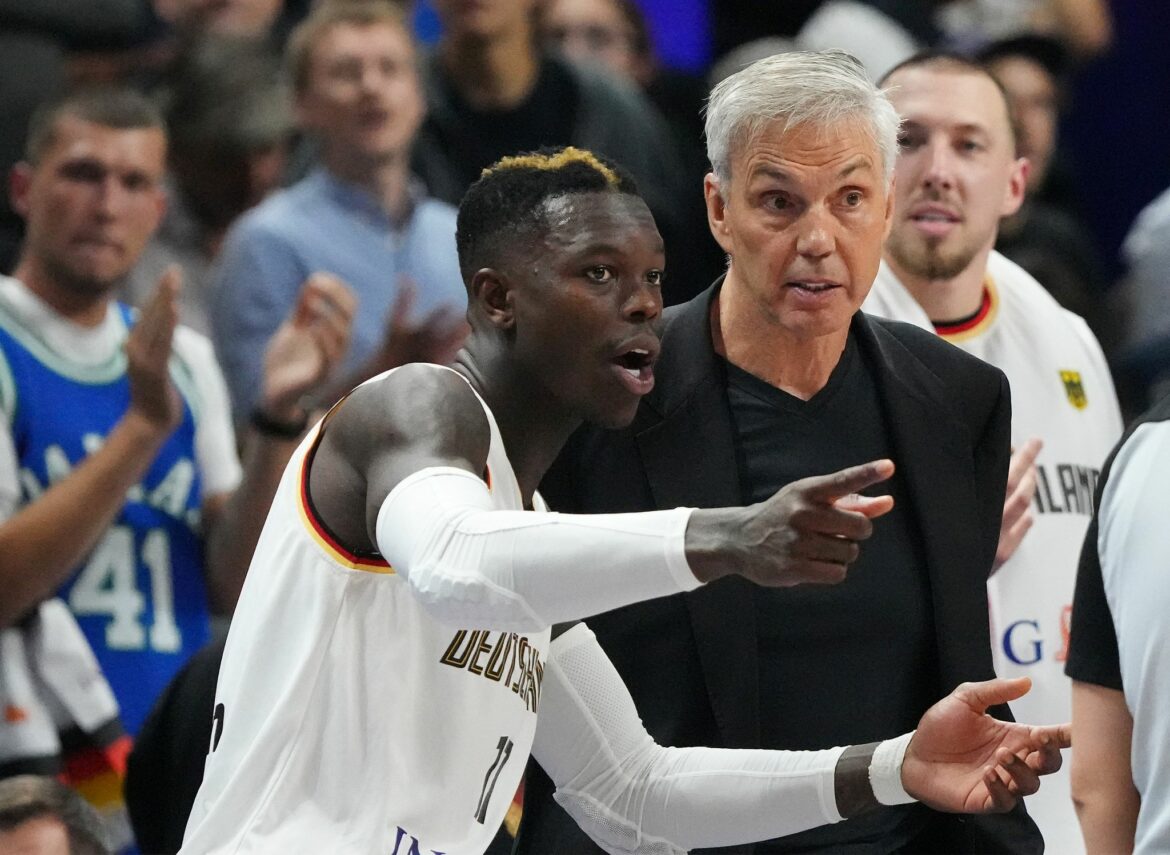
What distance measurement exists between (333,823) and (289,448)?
2.59 metres

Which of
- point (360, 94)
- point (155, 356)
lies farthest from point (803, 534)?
point (360, 94)

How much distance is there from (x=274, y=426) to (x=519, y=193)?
241cm

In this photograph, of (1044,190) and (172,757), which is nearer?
(172,757)

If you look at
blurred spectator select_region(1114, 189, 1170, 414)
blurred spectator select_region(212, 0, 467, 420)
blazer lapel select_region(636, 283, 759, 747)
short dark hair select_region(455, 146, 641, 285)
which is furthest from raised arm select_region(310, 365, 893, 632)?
blurred spectator select_region(1114, 189, 1170, 414)

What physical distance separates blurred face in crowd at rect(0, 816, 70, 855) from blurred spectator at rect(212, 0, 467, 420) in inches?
89.4

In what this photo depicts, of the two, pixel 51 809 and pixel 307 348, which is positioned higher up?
pixel 307 348

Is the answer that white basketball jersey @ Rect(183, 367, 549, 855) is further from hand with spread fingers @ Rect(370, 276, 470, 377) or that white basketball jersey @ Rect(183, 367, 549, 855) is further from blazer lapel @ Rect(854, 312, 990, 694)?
hand with spread fingers @ Rect(370, 276, 470, 377)

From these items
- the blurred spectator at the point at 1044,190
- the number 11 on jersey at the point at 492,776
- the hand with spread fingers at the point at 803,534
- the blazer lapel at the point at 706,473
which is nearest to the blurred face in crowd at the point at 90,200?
the blazer lapel at the point at 706,473

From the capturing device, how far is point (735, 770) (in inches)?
146

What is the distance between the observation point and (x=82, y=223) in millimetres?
5871

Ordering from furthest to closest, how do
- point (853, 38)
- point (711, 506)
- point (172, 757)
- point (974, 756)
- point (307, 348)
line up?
point (853, 38) → point (307, 348) → point (172, 757) → point (711, 506) → point (974, 756)

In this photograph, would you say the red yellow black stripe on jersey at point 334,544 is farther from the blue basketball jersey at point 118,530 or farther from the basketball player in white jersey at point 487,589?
the blue basketball jersey at point 118,530

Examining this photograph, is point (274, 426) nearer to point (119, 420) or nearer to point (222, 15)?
point (119, 420)

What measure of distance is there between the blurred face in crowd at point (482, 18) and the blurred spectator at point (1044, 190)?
5.96ft
